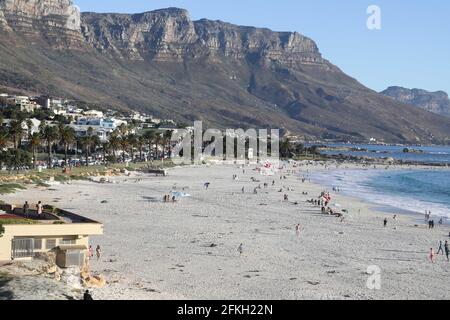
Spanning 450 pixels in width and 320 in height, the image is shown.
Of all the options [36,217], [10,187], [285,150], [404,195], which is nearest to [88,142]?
[10,187]

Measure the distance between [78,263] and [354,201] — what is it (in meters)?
40.7

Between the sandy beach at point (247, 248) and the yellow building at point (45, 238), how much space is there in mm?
1556

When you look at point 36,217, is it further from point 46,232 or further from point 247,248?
point 247,248

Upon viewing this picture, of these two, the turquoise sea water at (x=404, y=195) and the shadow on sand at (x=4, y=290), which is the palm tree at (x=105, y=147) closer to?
the turquoise sea water at (x=404, y=195)

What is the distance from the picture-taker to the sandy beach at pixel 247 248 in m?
22.1

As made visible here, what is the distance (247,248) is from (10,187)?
85.7ft

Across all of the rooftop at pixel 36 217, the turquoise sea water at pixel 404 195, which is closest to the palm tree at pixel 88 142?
the turquoise sea water at pixel 404 195

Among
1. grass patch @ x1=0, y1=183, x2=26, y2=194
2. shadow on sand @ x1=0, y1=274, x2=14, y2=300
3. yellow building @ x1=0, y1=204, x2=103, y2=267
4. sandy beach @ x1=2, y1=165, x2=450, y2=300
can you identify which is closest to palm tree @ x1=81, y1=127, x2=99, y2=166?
sandy beach @ x1=2, y1=165, x2=450, y2=300

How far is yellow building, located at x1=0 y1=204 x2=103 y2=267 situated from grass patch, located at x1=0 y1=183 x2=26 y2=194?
24.8 meters

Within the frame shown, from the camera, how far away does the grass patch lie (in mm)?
46309

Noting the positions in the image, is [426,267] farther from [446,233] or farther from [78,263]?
[78,263]
